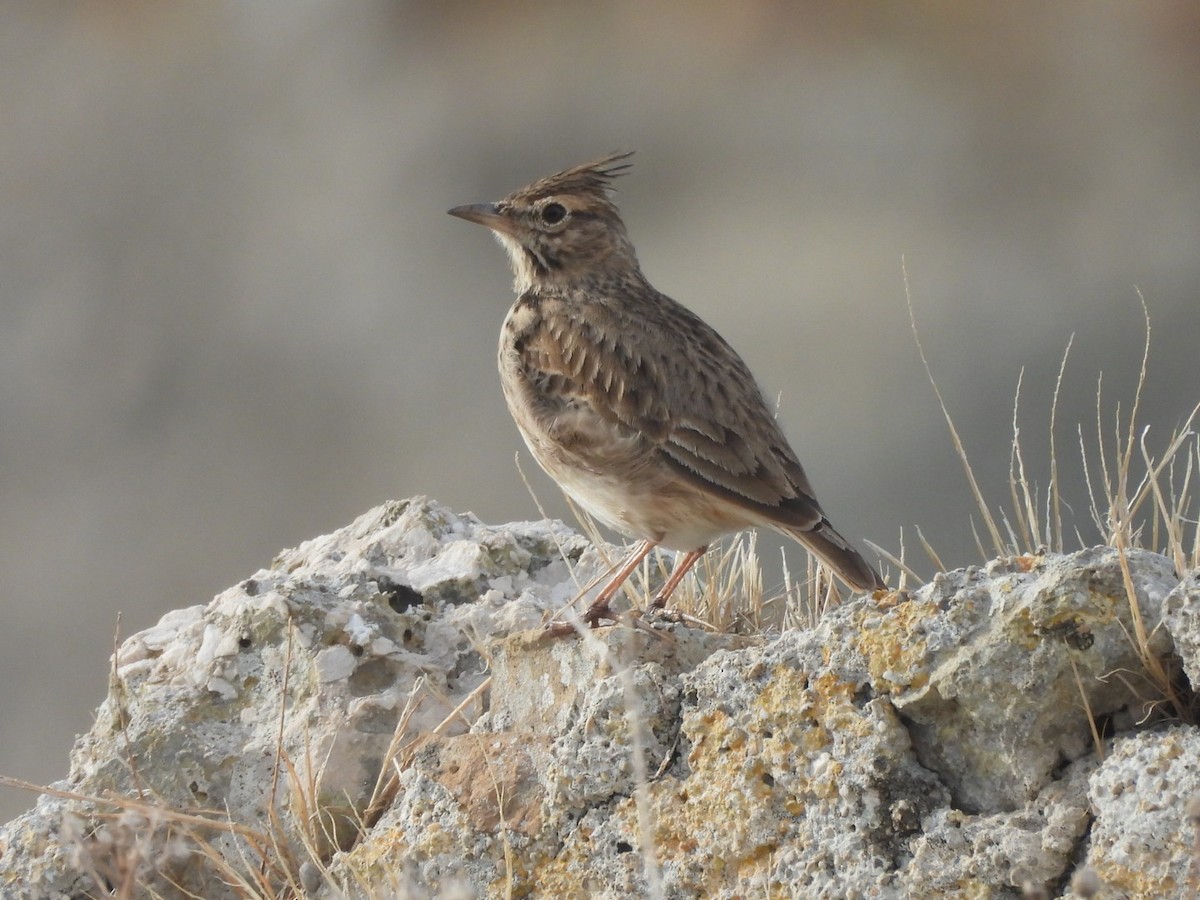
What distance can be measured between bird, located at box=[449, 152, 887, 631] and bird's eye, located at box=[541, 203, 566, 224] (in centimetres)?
32

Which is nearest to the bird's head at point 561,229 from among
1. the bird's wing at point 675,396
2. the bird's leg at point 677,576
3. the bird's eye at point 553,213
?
the bird's eye at point 553,213

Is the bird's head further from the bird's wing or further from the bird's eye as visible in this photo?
the bird's wing

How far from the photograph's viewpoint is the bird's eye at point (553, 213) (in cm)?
552

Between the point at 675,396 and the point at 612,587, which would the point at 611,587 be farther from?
the point at 675,396

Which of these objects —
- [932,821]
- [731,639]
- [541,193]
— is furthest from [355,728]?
[541,193]

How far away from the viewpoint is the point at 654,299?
5359 mm

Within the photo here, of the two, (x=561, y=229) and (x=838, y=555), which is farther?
(x=561, y=229)

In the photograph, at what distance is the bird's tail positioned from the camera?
4.24 meters

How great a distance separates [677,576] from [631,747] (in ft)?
4.86

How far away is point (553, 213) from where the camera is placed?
5539 mm

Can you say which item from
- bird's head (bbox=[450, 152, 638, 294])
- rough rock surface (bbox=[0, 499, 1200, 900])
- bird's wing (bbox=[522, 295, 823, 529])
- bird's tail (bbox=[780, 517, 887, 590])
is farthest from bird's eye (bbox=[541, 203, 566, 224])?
bird's tail (bbox=[780, 517, 887, 590])

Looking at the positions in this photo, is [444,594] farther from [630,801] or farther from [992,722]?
[992,722]

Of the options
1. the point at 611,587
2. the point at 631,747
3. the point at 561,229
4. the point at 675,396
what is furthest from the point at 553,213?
the point at 631,747

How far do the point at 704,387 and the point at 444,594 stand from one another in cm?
110
